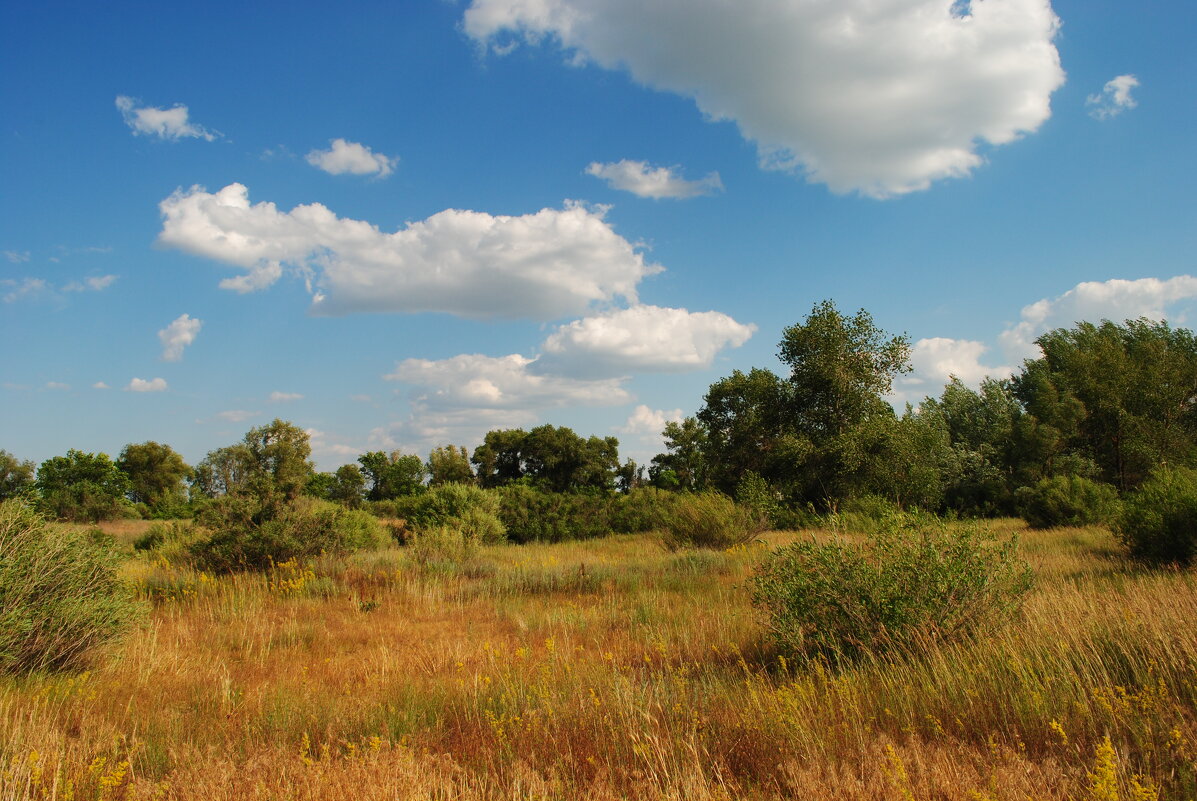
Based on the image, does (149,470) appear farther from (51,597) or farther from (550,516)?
(51,597)

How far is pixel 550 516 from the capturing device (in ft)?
92.0

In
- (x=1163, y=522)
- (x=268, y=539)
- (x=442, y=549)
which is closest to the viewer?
(x=1163, y=522)

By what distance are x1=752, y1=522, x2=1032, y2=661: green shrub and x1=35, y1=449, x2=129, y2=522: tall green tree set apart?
147 feet

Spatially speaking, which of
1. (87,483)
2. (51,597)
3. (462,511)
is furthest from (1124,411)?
(87,483)

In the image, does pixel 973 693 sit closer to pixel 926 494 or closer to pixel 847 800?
pixel 847 800

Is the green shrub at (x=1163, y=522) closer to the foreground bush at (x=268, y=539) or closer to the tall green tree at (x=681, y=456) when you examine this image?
the foreground bush at (x=268, y=539)

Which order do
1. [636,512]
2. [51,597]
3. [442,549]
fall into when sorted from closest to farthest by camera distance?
[51,597] → [442,549] → [636,512]

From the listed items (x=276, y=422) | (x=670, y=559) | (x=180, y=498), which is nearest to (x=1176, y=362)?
(x=670, y=559)

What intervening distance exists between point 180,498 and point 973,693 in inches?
2592

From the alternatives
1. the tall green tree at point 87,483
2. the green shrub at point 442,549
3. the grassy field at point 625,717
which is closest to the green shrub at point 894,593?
the grassy field at point 625,717

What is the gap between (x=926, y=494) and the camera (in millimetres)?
31156

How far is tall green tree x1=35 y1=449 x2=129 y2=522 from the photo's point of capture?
3825cm

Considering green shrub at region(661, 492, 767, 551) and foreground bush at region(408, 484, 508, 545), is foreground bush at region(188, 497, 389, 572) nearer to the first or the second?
foreground bush at region(408, 484, 508, 545)

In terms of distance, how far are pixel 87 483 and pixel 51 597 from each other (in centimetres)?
4626
